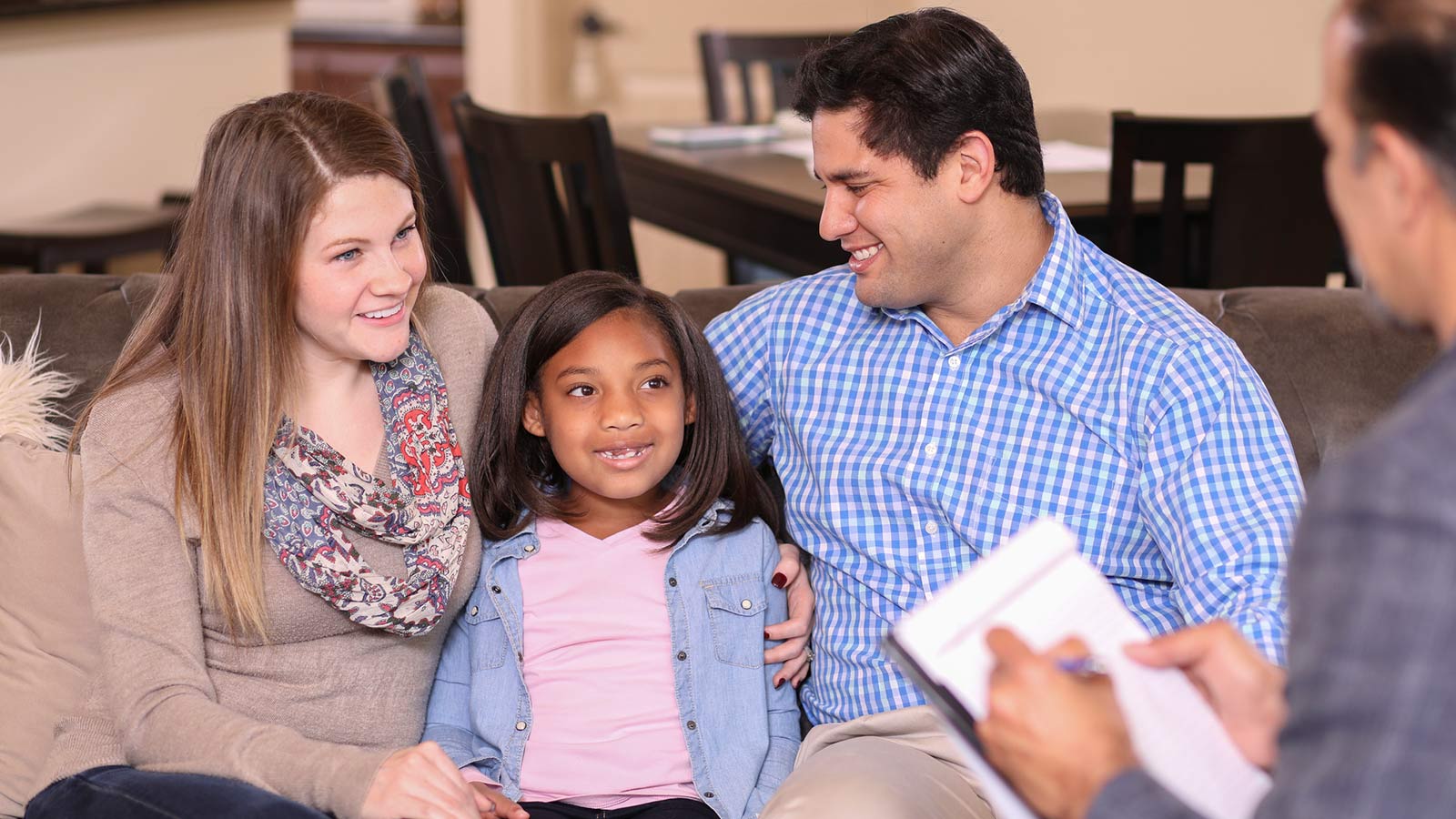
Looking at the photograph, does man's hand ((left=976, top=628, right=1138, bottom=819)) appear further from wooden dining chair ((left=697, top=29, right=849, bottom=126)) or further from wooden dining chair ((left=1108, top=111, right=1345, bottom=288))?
wooden dining chair ((left=697, top=29, right=849, bottom=126))

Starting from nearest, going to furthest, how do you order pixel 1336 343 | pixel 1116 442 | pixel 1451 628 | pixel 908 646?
pixel 1451 628, pixel 908 646, pixel 1116 442, pixel 1336 343

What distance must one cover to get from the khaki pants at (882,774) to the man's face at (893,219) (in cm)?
48

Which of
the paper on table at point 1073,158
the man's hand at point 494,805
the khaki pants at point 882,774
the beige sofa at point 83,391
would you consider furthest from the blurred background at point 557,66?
the man's hand at point 494,805

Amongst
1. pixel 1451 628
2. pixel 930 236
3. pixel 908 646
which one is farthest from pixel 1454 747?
pixel 930 236

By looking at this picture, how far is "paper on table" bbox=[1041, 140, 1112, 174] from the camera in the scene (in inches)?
109

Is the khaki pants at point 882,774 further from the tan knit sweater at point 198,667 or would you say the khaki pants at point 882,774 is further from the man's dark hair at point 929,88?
the man's dark hair at point 929,88

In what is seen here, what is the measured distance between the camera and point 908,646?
0.99 meters

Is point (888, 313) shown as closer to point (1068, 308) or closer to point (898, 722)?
point (1068, 308)

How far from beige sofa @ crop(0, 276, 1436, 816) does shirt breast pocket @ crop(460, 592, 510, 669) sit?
A: 0.43 m

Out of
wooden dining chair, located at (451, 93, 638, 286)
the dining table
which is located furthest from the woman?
the dining table

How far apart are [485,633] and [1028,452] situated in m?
0.67

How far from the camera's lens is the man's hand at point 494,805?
4.86 ft

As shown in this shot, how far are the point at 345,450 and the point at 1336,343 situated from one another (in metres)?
1.26

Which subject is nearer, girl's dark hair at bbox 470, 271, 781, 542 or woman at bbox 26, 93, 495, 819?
woman at bbox 26, 93, 495, 819
